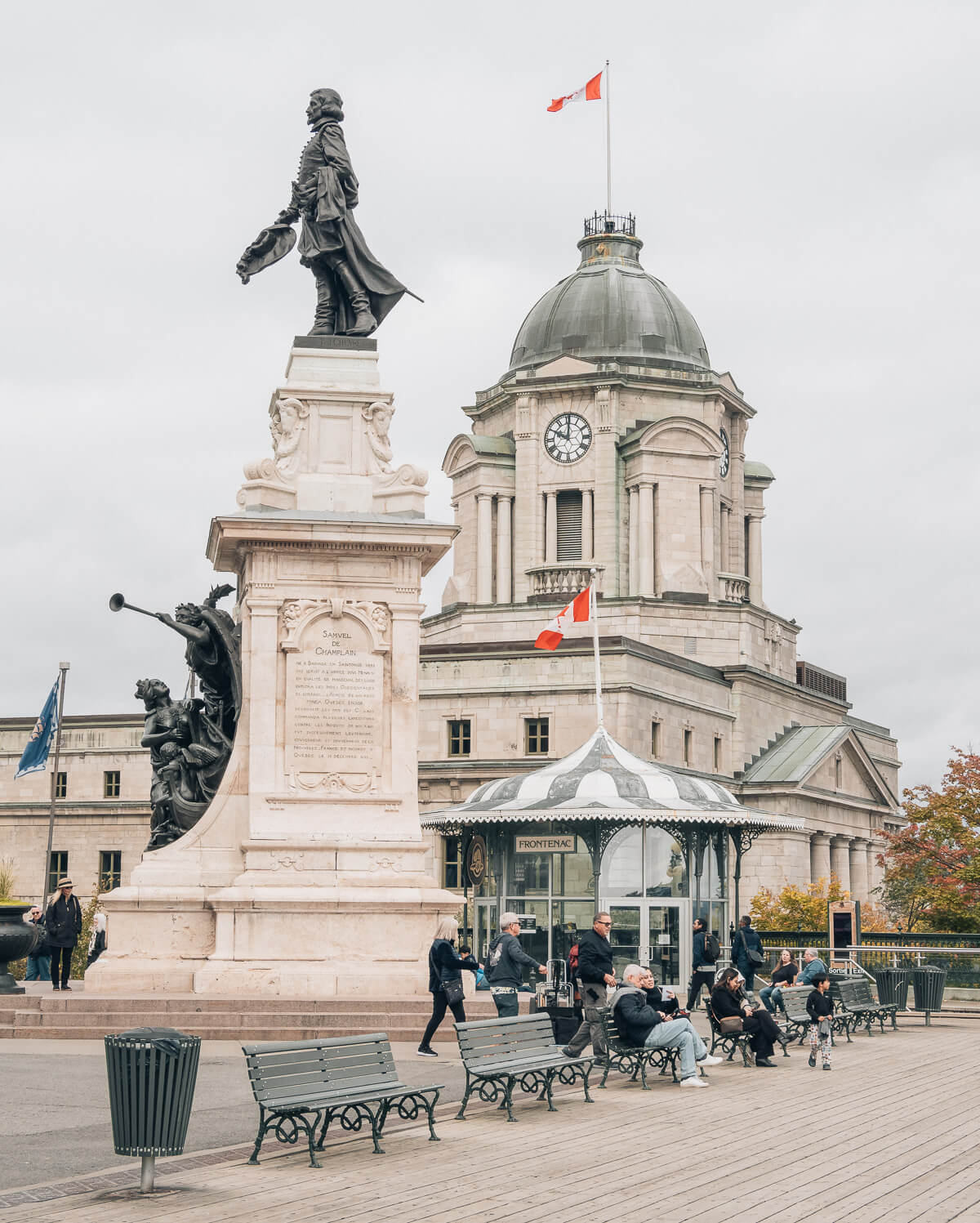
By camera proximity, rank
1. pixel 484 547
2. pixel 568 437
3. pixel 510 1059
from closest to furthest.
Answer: pixel 510 1059, pixel 568 437, pixel 484 547

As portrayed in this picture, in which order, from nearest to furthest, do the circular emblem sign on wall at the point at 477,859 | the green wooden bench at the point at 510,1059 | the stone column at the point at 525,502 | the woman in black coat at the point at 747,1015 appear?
the green wooden bench at the point at 510,1059 < the woman in black coat at the point at 747,1015 < the circular emblem sign on wall at the point at 477,859 < the stone column at the point at 525,502

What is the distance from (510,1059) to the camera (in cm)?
1555

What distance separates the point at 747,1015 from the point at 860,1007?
565 centimetres

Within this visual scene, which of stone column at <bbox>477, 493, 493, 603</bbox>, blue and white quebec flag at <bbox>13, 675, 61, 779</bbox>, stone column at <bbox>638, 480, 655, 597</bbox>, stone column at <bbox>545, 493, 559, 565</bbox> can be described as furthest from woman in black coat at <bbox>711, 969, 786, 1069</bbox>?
stone column at <bbox>477, 493, 493, 603</bbox>

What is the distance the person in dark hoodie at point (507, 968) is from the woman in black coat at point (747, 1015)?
2222mm

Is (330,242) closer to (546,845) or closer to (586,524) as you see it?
(546,845)

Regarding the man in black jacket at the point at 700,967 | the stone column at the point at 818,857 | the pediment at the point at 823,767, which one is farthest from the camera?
the stone column at the point at 818,857

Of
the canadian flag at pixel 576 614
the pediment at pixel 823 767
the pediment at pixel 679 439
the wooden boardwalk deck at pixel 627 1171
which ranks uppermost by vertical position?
the pediment at pixel 679 439

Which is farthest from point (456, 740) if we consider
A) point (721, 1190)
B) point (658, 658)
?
point (721, 1190)

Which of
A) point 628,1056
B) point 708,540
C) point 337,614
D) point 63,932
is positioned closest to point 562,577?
point 708,540

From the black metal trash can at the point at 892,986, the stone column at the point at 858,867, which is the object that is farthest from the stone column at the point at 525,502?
the black metal trash can at the point at 892,986

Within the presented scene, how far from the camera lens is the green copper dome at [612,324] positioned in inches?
3312

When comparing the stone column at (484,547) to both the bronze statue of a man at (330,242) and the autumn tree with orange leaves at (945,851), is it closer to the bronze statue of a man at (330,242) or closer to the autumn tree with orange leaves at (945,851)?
the autumn tree with orange leaves at (945,851)

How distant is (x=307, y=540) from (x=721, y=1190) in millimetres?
12672
